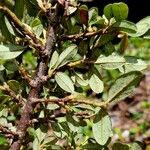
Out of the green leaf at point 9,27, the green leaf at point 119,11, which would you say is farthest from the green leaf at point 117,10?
the green leaf at point 9,27

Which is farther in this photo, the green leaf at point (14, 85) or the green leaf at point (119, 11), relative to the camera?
the green leaf at point (14, 85)

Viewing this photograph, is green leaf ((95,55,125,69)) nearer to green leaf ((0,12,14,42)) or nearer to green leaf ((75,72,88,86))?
green leaf ((75,72,88,86))

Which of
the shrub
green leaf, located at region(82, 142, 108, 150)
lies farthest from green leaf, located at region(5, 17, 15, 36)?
green leaf, located at region(82, 142, 108, 150)

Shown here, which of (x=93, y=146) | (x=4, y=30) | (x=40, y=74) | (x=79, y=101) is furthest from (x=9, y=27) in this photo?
(x=93, y=146)

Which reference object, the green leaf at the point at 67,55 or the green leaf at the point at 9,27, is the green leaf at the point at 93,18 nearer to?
the green leaf at the point at 67,55

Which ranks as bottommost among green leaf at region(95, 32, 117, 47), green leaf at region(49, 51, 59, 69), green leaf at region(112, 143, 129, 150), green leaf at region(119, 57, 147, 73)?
green leaf at region(112, 143, 129, 150)

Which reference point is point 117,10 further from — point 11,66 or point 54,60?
point 11,66

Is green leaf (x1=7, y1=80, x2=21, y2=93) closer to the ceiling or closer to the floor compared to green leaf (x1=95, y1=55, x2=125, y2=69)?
closer to the floor
